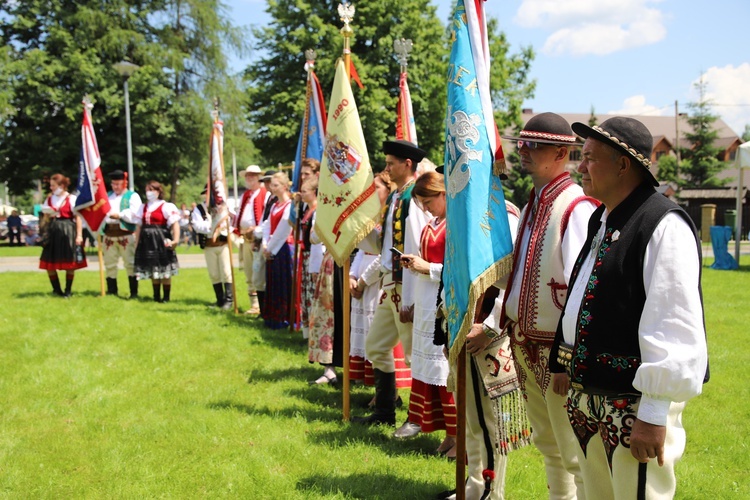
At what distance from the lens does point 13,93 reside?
28.5 meters

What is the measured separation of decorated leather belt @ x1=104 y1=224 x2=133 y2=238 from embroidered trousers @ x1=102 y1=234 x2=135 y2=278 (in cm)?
6

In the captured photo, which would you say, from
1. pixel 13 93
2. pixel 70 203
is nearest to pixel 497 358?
pixel 70 203

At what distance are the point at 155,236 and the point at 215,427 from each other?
7.23 metres

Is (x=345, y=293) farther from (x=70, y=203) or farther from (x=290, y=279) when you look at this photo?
(x=70, y=203)

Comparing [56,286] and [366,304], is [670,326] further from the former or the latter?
[56,286]

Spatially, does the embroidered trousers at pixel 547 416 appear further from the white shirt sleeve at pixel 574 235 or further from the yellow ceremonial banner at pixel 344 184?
the yellow ceremonial banner at pixel 344 184

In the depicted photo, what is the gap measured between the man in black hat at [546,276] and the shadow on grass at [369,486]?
1.05 m

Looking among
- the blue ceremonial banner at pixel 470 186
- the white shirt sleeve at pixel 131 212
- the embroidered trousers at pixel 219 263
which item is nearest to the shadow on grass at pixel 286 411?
the blue ceremonial banner at pixel 470 186

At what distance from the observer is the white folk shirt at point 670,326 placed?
89.4 inches

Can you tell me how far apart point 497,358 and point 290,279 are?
6160 mm

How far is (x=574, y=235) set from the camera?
327 centimetres

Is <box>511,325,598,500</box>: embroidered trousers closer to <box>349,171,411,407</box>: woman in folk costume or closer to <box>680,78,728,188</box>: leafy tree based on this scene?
<box>349,171,411,407</box>: woman in folk costume

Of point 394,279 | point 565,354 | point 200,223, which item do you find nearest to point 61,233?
point 200,223

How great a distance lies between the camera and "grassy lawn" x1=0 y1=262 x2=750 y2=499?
452 centimetres
